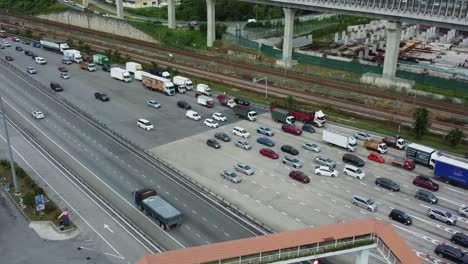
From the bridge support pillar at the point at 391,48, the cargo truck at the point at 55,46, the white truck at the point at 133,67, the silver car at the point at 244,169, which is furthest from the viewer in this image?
the cargo truck at the point at 55,46

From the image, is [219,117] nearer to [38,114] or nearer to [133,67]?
[38,114]

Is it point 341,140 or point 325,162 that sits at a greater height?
point 341,140

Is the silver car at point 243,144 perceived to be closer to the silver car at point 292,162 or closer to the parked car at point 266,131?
the parked car at point 266,131

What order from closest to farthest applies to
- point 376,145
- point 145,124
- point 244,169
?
1. point 244,169
2. point 376,145
3. point 145,124

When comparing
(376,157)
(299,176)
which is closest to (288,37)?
(376,157)

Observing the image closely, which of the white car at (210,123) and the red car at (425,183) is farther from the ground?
the white car at (210,123)

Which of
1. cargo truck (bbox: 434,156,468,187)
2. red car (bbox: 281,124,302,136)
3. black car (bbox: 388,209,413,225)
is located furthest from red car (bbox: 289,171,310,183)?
cargo truck (bbox: 434,156,468,187)

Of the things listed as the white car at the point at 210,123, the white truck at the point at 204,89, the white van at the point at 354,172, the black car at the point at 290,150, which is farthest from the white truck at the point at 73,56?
the white van at the point at 354,172

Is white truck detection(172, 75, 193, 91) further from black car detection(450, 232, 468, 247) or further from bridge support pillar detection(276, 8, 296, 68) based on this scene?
black car detection(450, 232, 468, 247)
